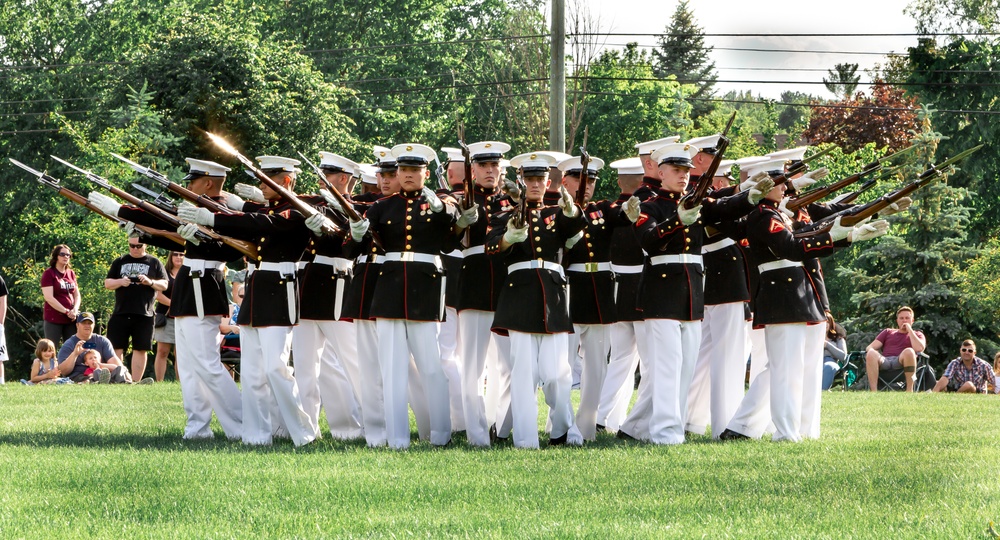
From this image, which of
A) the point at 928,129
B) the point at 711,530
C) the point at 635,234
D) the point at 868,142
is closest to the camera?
the point at 711,530

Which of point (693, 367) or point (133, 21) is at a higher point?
point (133, 21)

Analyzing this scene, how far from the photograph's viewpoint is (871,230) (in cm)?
966

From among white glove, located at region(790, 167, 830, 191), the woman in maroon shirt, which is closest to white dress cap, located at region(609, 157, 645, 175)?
white glove, located at region(790, 167, 830, 191)

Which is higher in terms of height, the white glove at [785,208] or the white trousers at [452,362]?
the white glove at [785,208]

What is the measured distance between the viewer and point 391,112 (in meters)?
40.6

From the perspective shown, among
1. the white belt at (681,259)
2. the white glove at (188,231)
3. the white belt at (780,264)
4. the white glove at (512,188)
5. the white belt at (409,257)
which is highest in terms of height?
the white glove at (512,188)

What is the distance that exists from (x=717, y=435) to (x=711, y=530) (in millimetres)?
4326

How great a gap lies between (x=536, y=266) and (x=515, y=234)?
1.46 ft

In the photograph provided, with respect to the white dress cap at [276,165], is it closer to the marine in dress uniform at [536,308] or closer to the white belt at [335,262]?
the white belt at [335,262]

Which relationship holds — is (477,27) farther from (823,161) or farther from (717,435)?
(717,435)

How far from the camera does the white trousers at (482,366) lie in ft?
35.1

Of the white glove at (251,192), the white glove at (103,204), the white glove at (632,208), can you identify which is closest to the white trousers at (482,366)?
the white glove at (632,208)

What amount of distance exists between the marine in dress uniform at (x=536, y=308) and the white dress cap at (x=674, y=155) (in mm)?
902

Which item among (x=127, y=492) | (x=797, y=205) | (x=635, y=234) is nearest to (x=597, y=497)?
(x=127, y=492)
